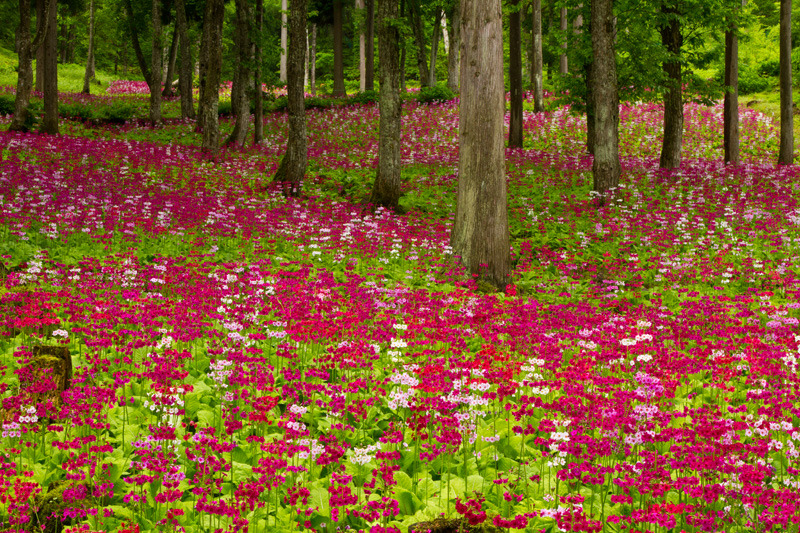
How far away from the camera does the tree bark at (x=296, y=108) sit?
1639 cm

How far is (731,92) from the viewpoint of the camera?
20141 mm

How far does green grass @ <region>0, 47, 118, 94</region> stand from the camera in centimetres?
4111

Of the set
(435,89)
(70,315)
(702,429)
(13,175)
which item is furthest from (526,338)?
(435,89)

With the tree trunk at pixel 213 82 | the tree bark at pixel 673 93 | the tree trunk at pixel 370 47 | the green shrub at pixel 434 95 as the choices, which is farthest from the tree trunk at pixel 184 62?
the tree bark at pixel 673 93

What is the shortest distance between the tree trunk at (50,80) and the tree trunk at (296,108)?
9.04 m

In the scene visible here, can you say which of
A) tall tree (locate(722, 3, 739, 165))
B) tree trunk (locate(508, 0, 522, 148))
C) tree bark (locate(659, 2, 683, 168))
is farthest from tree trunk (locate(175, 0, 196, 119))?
tall tree (locate(722, 3, 739, 165))

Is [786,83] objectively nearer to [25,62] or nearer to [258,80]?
[258,80]

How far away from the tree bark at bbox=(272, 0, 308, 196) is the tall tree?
550 inches

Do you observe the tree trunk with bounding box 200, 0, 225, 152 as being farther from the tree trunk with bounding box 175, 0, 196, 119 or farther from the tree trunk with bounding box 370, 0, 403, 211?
the tree trunk with bounding box 175, 0, 196, 119

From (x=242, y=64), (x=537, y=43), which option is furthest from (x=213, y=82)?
(x=537, y=43)

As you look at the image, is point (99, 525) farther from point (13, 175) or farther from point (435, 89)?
point (435, 89)

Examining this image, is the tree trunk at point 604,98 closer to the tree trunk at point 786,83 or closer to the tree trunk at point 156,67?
the tree trunk at point 786,83

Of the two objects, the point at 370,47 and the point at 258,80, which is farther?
the point at 370,47

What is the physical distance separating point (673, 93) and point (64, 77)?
155 ft
